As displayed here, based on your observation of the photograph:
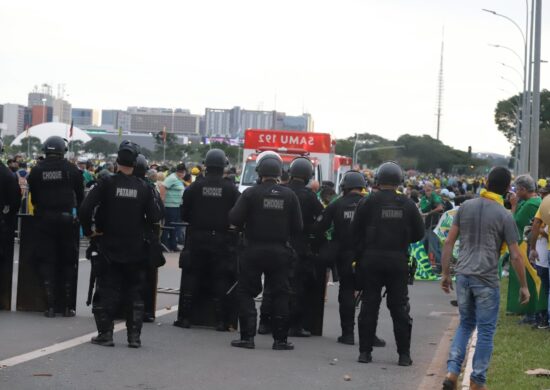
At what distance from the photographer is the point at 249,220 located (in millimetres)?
10750

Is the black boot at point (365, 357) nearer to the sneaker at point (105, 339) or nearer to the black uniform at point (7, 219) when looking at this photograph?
the sneaker at point (105, 339)

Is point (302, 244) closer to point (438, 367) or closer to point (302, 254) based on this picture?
point (302, 254)

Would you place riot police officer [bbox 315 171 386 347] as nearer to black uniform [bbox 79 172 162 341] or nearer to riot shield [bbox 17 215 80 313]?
black uniform [bbox 79 172 162 341]

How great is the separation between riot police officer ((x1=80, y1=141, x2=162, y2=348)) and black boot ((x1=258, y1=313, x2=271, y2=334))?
6.54ft

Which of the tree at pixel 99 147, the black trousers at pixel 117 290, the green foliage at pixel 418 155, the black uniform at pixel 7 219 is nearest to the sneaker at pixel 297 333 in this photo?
the black trousers at pixel 117 290

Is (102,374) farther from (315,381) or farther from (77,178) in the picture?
(77,178)

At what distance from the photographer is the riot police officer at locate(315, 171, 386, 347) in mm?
11648

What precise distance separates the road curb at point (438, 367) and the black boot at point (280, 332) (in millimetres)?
1435

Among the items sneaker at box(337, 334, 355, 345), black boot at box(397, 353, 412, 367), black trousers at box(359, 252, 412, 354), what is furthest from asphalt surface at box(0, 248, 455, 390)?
black trousers at box(359, 252, 412, 354)

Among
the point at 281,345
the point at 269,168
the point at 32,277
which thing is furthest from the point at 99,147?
the point at 281,345

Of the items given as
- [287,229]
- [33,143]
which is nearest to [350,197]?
[287,229]

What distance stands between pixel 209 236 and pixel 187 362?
2231 mm

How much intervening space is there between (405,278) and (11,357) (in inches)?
142

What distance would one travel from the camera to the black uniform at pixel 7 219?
11836mm
